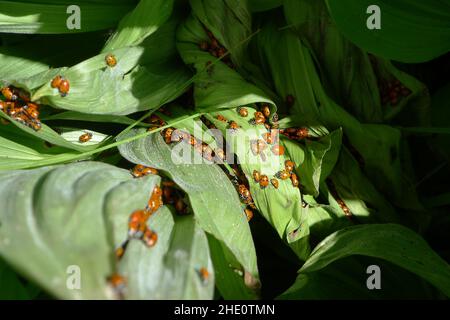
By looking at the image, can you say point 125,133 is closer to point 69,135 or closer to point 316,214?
point 69,135

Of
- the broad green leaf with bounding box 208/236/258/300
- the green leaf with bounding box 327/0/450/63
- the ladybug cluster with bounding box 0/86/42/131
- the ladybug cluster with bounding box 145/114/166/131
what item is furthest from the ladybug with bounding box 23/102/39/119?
the green leaf with bounding box 327/0/450/63

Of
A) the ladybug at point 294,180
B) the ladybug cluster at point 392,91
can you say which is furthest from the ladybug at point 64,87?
the ladybug cluster at point 392,91

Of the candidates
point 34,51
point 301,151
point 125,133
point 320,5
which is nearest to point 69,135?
point 125,133

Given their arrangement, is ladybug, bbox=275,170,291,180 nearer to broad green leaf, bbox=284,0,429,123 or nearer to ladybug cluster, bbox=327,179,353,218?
ladybug cluster, bbox=327,179,353,218

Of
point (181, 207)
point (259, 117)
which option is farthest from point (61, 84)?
point (259, 117)

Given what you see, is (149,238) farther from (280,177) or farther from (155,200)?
(280,177)
